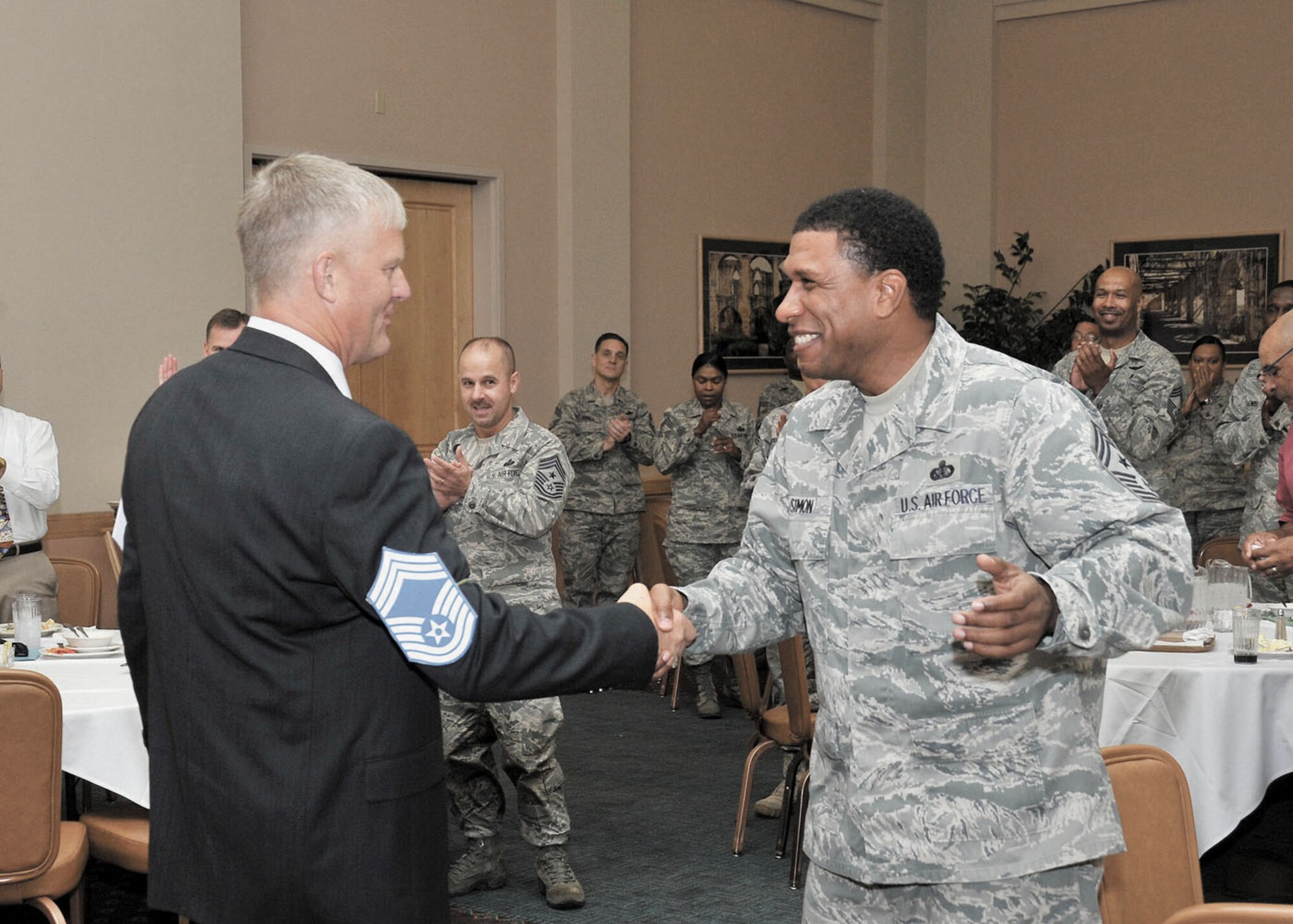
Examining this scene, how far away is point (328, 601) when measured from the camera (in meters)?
1.79

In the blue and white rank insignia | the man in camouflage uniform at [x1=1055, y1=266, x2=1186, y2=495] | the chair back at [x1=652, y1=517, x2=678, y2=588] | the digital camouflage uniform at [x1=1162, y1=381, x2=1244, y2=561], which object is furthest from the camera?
the digital camouflage uniform at [x1=1162, y1=381, x2=1244, y2=561]

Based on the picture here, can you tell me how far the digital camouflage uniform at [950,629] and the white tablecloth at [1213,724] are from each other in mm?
1813

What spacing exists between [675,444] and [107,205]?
121 inches

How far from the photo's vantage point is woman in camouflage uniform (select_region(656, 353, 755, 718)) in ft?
24.1

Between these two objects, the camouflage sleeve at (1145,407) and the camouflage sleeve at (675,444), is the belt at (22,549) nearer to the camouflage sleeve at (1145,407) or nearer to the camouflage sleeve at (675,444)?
the camouflage sleeve at (675,444)

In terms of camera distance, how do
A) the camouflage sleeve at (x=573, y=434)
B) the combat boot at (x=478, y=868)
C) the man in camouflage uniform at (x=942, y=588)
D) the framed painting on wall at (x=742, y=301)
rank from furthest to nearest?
the framed painting on wall at (x=742, y=301) < the camouflage sleeve at (x=573, y=434) < the combat boot at (x=478, y=868) < the man in camouflage uniform at (x=942, y=588)

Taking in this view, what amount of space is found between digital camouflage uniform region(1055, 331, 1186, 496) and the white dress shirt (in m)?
4.19

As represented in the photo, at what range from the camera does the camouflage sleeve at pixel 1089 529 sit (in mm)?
1818

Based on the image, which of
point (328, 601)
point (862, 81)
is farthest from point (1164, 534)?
point (862, 81)

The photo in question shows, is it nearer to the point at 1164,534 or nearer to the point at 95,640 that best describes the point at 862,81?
the point at 95,640

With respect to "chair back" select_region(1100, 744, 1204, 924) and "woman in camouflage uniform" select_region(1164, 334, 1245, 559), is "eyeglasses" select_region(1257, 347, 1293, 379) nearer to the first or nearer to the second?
"chair back" select_region(1100, 744, 1204, 924)

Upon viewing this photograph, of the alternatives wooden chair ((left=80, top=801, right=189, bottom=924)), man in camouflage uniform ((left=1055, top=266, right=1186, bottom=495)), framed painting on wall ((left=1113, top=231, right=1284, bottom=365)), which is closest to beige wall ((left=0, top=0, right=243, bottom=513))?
wooden chair ((left=80, top=801, right=189, bottom=924))

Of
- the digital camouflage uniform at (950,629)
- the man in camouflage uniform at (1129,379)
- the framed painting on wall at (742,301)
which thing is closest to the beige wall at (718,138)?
the framed painting on wall at (742,301)

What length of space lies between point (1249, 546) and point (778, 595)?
2.20 meters
